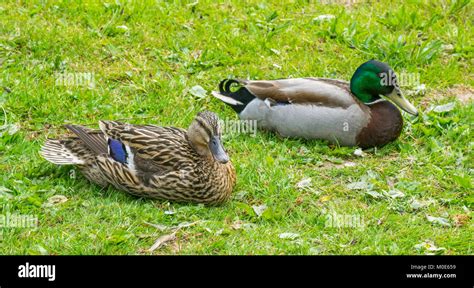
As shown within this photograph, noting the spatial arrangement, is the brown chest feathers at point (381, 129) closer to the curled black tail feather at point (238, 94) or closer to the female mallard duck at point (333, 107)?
the female mallard duck at point (333, 107)

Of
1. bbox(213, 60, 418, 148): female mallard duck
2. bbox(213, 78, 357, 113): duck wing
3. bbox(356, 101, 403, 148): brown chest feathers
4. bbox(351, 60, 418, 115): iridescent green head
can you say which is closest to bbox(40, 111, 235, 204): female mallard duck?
bbox(213, 60, 418, 148): female mallard duck

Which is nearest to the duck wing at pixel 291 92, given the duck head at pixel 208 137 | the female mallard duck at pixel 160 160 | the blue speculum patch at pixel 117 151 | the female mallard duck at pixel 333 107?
the female mallard duck at pixel 333 107

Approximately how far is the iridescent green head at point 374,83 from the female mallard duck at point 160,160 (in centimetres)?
179

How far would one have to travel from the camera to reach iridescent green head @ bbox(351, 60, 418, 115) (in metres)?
8.02

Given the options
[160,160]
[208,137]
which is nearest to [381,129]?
[208,137]

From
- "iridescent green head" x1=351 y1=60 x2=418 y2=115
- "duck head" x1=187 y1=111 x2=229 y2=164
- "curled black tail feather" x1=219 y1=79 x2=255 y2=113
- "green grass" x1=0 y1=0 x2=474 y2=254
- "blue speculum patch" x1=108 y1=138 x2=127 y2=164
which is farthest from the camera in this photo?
"curled black tail feather" x1=219 y1=79 x2=255 y2=113

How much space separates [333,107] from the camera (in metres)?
7.93

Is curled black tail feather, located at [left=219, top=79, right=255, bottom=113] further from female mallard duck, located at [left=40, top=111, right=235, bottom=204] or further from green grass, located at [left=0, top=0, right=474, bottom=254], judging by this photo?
female mallard duck, located at [left=40, top=111, right=235, bottom=204]

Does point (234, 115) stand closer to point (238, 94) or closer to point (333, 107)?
point (238, 94)

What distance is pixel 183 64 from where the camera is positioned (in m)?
9.07

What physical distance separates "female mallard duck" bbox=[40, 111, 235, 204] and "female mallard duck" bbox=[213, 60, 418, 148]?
1.27 m

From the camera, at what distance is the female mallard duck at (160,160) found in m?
6.61

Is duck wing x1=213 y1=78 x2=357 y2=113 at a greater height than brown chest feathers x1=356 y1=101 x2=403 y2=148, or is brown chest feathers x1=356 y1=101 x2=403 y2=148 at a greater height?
duck wing x1=213 y1=78 x2=357 y2=113

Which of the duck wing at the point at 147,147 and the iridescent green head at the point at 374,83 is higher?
the iridescent green head at the point at 374,83
